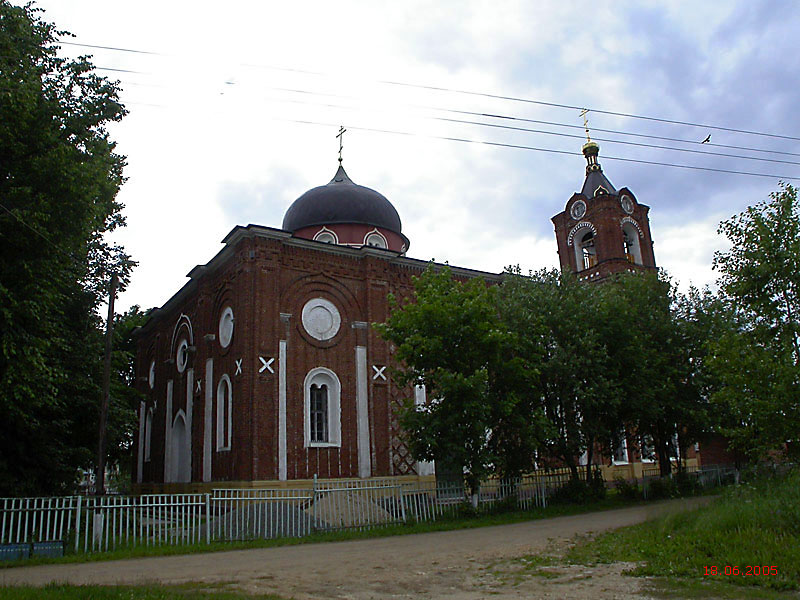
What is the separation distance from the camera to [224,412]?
22.2 m

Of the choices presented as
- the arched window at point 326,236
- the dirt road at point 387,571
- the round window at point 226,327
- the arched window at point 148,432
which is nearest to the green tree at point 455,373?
the dirt road at point 387,571

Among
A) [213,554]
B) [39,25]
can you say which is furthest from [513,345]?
[39,25]

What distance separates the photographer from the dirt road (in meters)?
7.77

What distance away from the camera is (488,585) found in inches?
317

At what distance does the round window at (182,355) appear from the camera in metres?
26.9

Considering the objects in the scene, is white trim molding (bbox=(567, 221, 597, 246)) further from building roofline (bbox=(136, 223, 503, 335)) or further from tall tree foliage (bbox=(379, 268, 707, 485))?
tall tree foliage (bbox=(379, 268, 707, 485))

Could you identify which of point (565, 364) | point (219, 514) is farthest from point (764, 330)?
point (219, 514)

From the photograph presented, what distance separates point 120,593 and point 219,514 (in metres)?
7.84

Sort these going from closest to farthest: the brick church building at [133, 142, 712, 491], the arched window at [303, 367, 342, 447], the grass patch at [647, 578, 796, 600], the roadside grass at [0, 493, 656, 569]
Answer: the grass patch at [647, 578, 796, 600] < the roadside grass at [0, 493, 656, 569] < the brick church building at [133, 142, 712, 491] < the arched window at [303, 367, 342, 447]

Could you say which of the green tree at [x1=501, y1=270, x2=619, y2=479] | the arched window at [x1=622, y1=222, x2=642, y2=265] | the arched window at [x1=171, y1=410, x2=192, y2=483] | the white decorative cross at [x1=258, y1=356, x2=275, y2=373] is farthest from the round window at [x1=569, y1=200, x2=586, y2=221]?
the arched window at [x1=171, y1=410, x2=192, y2=483]

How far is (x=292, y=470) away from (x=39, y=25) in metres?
13.7

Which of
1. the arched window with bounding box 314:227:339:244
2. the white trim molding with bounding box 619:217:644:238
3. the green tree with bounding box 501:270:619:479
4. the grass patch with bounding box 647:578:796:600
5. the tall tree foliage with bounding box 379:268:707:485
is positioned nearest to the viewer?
the grass patch with bounding box 647:578:796:600

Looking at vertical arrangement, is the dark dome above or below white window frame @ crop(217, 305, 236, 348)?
above
